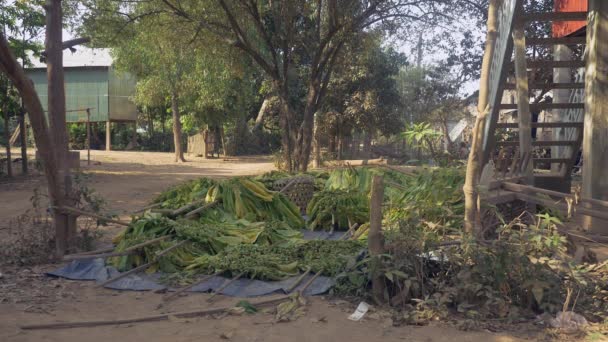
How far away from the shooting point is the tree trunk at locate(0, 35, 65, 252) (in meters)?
4.99

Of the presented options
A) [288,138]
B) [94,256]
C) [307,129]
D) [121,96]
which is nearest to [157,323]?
[94,256]

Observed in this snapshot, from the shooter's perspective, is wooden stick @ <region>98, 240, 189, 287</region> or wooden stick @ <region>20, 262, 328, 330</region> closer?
wooden stick @ <region>20, 262, 328, 330</region>

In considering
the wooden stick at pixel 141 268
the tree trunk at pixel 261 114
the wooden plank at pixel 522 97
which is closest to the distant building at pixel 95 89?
the tree trunk at pixel 261 114

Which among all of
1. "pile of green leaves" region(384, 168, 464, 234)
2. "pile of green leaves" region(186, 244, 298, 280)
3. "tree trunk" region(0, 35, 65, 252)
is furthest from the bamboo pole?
"tree trunk" region(0, 35, 65, 252)

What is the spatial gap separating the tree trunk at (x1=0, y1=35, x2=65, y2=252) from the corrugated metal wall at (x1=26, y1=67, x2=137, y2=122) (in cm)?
2498

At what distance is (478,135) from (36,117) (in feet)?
13.5

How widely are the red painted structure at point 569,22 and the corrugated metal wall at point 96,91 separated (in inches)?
948

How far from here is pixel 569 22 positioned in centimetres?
895

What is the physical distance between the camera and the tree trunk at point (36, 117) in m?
4.99

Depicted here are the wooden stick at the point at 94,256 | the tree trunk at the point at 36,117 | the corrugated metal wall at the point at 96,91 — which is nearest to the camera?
the tree trunk at the point at 36,117

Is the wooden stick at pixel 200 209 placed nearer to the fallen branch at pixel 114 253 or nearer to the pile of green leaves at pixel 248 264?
the fallen branch at pixel 114 253

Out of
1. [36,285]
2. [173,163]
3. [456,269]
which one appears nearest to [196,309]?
[36,285]

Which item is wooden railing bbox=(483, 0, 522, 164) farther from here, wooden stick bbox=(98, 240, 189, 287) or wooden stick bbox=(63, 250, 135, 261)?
wooden stick bbox=(63, 250, 135, 261)

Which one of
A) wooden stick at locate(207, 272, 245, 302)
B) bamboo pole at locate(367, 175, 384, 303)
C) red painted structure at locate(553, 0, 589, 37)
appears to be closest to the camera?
bamboo pole at locate(367, 175, 384, 303)
